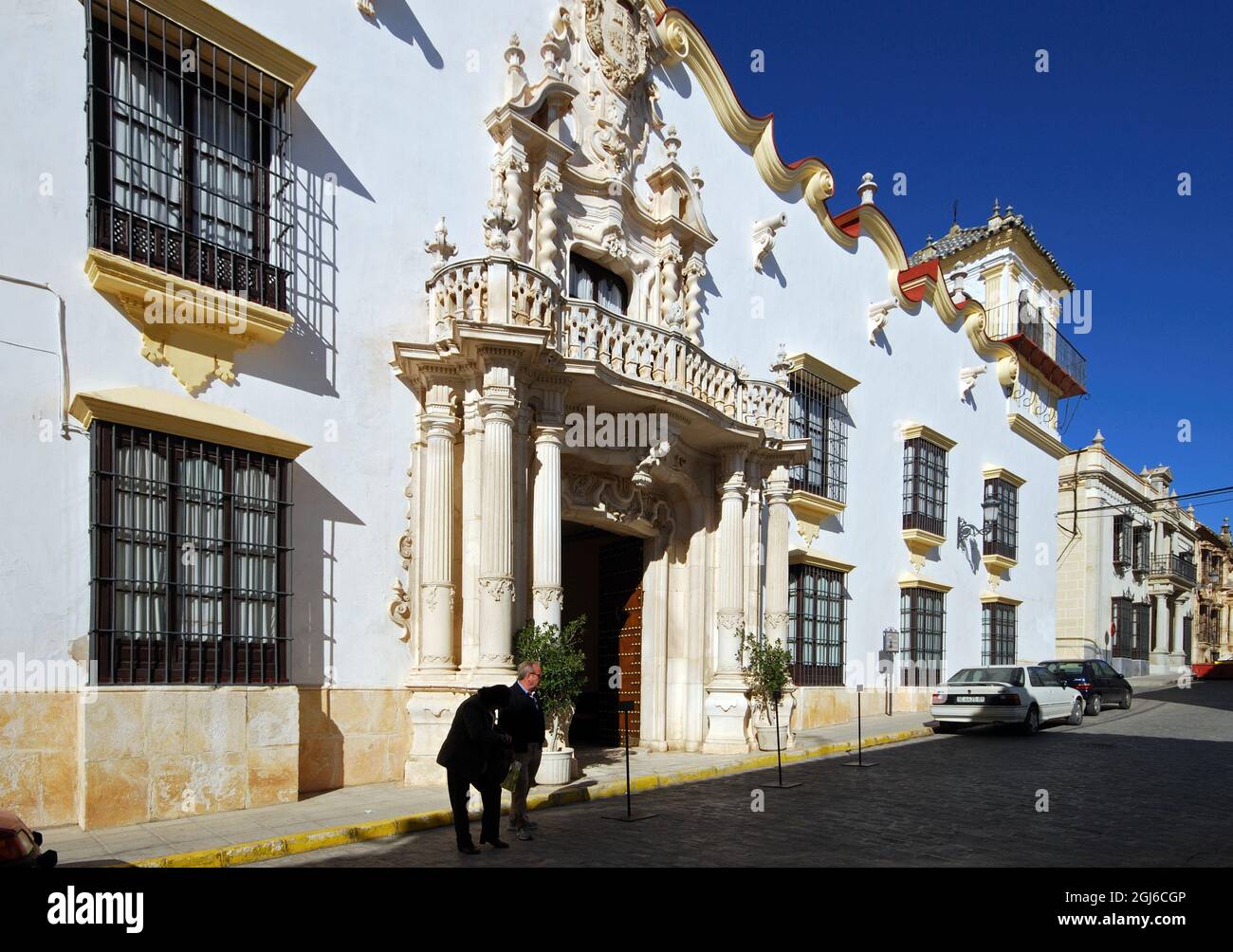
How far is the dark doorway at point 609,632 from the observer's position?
49.6 ft

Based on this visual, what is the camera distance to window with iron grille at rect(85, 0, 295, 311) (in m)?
9.10

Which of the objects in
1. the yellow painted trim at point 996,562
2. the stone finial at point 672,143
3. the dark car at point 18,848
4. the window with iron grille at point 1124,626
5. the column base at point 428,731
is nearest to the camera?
the dark car at point 18,848

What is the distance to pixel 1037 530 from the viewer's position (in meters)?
28.0

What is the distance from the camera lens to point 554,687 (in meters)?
10.8

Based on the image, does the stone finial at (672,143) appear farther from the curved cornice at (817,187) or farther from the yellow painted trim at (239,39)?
the yellow painted trim at (239,39)

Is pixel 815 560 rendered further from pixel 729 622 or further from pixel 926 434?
pixel 926 434

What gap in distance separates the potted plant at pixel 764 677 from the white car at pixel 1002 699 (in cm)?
433

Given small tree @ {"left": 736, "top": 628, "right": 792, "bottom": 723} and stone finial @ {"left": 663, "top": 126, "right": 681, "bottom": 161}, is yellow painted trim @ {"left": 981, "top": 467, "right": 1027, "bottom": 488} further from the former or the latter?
stone finial @ {"left": 663, "top": 126, "right": 681, "bottom": 161}

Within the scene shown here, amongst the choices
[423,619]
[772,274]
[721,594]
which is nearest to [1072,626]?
[772,274]

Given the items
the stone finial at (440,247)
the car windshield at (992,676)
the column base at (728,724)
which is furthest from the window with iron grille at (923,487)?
the stone finial at (440,247)

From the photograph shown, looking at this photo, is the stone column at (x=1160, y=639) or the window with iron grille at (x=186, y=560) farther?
the stone column at (x=1160, y=639)

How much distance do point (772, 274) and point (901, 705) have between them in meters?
10.2
